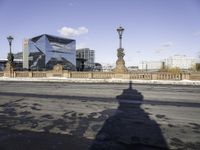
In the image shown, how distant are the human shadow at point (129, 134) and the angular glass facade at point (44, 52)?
288 ft

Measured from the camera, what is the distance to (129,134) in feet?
21.2

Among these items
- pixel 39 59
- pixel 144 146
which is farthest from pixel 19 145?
pixel 39 59

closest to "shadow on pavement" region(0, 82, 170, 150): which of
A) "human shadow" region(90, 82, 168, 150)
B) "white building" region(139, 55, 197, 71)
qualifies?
"human shadow" region(90, 82, 168, 150)

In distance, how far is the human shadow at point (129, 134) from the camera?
558 centimetres

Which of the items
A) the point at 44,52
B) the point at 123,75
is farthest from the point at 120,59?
the point at 44,52

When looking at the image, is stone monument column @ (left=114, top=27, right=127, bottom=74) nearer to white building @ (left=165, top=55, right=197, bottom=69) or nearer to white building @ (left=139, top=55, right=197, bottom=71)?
white building @ (left=139, top=55, right=197, bottom=71)

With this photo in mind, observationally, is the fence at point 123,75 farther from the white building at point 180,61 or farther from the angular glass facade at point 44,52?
the white building at point 180,61

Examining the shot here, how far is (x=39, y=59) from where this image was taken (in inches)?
3765

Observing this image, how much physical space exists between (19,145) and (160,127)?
4.14m

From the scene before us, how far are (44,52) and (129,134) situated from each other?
93.5 m

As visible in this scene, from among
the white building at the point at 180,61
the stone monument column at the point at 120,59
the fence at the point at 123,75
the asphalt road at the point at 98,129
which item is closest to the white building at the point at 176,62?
the white building at the point at 180,61

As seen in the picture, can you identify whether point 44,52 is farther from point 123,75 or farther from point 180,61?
point 180,61

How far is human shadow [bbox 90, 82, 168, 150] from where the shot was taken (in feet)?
18.3

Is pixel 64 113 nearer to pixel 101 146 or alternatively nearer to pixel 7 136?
pixel 7 136
